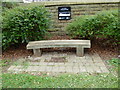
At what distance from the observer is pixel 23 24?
402cm

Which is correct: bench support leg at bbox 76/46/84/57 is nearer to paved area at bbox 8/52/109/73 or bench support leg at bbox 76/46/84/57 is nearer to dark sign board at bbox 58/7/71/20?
paved area at bbox 8/52/109/73

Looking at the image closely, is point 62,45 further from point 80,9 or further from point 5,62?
point 80,9

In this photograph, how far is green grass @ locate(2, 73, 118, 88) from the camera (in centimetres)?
250

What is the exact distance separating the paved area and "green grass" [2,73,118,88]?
265mm

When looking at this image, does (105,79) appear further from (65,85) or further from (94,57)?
(94,57)

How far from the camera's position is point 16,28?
395 centimetres

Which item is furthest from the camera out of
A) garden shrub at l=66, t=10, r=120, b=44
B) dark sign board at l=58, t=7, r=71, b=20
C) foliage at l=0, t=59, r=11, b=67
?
dark sign board at l=58, t=7, r=71, b=20

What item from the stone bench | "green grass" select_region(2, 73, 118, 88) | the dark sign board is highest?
the dark sign board

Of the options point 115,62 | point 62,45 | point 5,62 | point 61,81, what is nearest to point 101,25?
point 115,62

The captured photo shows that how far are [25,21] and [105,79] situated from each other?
272cm

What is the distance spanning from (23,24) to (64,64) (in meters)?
1.75

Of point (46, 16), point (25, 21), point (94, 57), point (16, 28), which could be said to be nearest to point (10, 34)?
point (16, 28)

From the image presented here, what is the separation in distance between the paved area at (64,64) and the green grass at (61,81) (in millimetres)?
265

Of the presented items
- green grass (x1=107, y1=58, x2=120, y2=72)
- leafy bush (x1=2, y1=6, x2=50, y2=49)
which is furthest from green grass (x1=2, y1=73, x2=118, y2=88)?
leafy bush (x1=2, y1=6, x2=50, y2=49)
